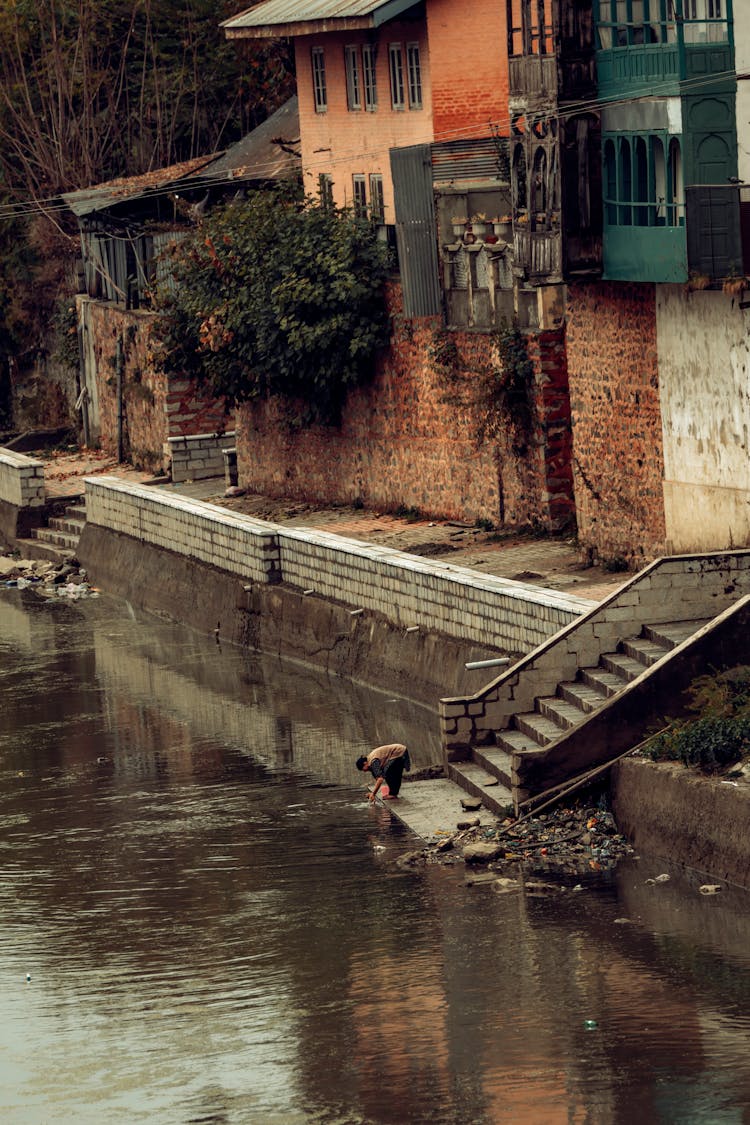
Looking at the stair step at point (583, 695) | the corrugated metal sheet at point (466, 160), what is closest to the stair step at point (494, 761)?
the stair step at point (583, 695)

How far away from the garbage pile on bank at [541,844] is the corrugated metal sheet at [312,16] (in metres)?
17.2

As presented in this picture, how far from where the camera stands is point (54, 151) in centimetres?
4456

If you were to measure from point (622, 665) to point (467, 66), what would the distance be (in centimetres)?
1520

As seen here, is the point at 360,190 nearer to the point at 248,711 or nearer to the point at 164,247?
the point at 164,247

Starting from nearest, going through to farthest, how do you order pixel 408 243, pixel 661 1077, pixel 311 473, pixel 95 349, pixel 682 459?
1. pixel 661 1077
2. pixel 682 459
3. pixel 408 243
4. pixel 311 473
5. pixel 95 349

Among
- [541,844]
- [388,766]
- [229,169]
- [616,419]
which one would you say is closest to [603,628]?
[388,766]

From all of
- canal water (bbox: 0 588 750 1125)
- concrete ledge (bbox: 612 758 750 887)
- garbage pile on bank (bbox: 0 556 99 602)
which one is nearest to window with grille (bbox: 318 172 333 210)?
garbage pile on bank (bbox: 0 556 99 602)

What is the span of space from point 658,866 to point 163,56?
106 ft

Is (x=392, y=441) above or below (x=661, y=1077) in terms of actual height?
above

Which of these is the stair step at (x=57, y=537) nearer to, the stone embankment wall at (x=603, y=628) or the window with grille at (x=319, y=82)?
the window with grille at (x=319, y=82)

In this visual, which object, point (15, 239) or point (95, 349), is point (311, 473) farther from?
point (15, 239)

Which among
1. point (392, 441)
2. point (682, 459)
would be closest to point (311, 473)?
point (392, 441)

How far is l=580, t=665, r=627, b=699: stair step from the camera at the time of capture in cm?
1736

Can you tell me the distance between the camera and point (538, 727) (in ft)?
57.5
